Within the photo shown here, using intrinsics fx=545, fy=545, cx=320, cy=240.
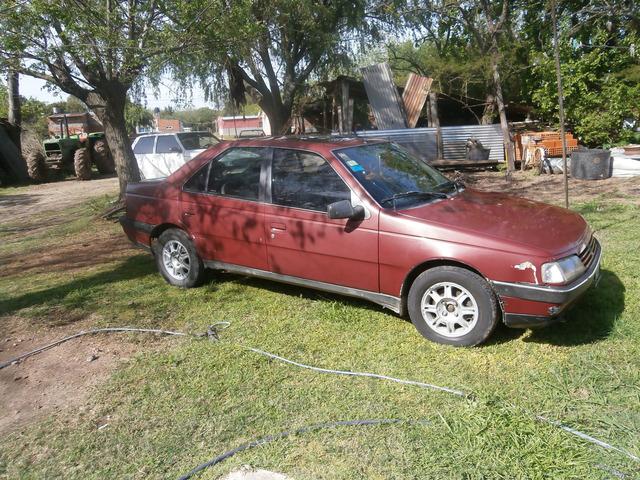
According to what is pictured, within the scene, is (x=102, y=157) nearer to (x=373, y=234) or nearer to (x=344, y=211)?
(x=344, y=211)

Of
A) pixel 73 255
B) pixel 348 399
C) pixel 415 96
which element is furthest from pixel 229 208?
pixel 415 96

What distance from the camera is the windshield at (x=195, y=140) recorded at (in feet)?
50.0

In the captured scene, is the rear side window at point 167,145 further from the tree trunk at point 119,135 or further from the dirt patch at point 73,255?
the dirt patch at point 73,255

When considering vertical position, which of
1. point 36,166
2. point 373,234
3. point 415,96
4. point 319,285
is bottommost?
point 319,285

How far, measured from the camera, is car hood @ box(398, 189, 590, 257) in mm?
3748

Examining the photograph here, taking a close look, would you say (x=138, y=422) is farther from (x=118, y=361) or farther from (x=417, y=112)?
(x=417, y=112)

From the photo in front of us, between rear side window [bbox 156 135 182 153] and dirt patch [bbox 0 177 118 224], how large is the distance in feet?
5.85

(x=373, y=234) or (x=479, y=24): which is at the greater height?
(x=479, y=24)

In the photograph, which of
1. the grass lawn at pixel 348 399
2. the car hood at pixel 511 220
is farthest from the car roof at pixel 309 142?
the grass lawn at pixel 348 399

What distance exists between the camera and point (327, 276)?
4.53 meters

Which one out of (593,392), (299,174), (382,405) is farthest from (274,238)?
(593,392)

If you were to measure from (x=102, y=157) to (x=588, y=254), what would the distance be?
21761 mm

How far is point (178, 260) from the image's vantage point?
565 cm

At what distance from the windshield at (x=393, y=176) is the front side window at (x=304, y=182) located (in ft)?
0.57
